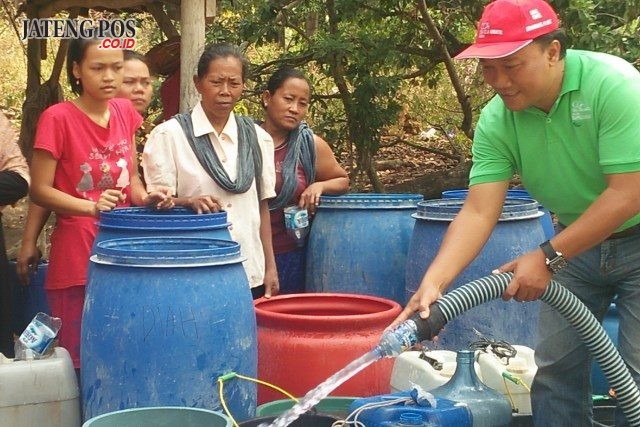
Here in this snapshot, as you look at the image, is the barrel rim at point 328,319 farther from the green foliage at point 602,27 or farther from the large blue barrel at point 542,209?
the green foliage at point 602,27

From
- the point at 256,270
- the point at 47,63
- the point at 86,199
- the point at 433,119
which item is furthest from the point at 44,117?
the point at 47,63

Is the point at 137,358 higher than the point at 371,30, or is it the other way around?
the point at 371,30

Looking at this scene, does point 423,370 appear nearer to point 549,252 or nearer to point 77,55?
point 549,252

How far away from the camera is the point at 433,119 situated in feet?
38.0

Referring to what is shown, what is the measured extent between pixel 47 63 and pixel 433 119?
19.2 feet

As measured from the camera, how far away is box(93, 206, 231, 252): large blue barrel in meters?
3.66

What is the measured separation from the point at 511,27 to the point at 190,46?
10.6 feet

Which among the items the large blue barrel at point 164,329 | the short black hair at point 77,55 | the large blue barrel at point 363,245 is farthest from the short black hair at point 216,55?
the large blue barrel at point 164,329

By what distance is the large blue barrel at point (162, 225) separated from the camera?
3.66m

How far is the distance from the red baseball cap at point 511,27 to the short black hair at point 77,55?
185cm

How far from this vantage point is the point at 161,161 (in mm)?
3930

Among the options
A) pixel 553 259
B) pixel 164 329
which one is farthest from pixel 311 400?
pixel 553 259

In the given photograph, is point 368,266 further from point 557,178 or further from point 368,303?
point 557,178

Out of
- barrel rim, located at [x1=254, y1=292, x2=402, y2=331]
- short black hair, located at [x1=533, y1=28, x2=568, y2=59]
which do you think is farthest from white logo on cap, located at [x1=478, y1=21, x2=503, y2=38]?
barrel rim, located at [x1=254, y1=292, x2=402, y2=331]
